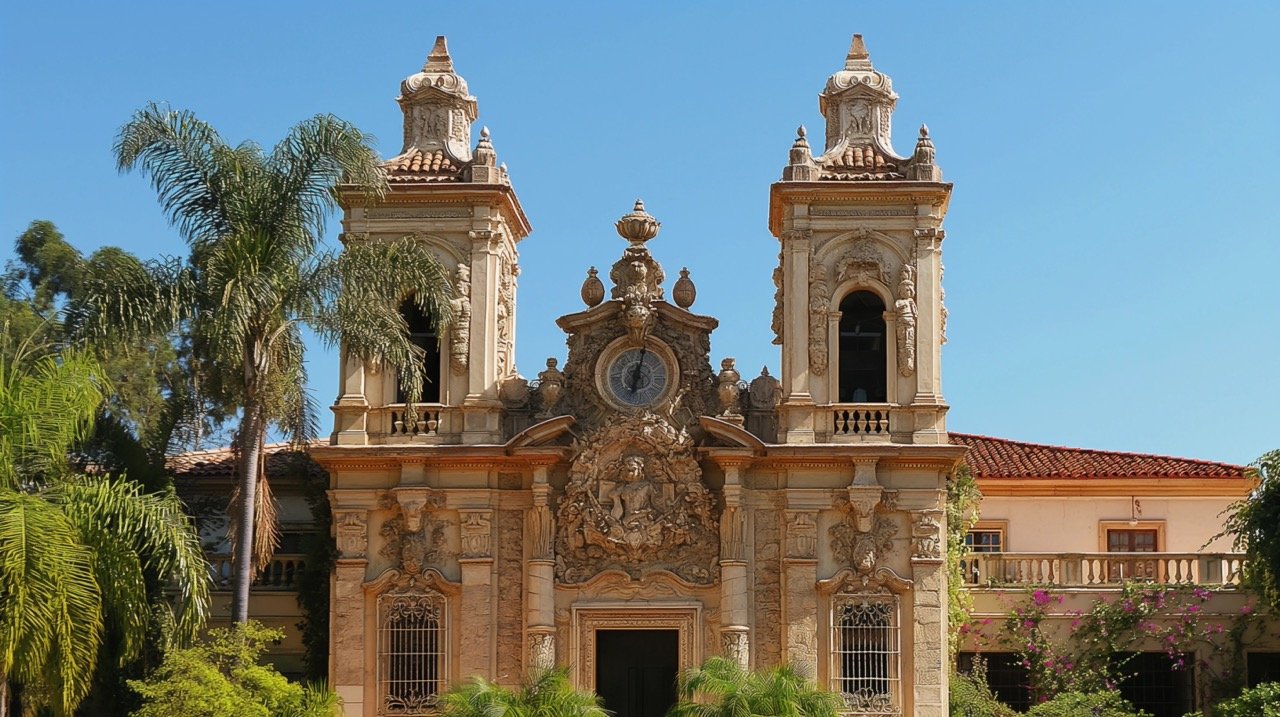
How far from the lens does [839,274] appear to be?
30.5 m

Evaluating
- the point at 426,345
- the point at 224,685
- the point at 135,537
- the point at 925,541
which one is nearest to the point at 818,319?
the point at 925,541

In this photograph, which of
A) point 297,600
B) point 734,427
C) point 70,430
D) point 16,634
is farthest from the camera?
point 297,600

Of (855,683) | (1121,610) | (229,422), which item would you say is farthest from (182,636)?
(1121,610)

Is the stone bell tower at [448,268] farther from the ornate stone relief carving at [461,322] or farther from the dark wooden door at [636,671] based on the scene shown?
the dark wooden door at [636,671]

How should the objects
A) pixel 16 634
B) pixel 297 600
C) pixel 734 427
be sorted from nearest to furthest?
pixel 16 634
pixel 734 427
pixel 297 600

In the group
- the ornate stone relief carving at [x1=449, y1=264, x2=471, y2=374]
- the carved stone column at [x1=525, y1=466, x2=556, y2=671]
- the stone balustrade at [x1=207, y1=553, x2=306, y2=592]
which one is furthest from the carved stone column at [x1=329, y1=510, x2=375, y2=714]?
the ornate stone relief carving at [x1=449, y1=264, x2=471, y2=374]

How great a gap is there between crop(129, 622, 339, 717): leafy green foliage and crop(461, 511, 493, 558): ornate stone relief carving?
3.35 m

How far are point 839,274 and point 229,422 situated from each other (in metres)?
10.6

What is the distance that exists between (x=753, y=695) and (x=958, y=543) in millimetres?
9054

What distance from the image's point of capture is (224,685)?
85.8 ft

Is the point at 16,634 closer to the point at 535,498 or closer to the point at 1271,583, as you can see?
the point at 535,498

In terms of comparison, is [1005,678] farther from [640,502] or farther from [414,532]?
[414,532]

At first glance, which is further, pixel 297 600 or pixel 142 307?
pixel 297 600

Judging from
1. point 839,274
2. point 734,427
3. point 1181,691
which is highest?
point 839,274
